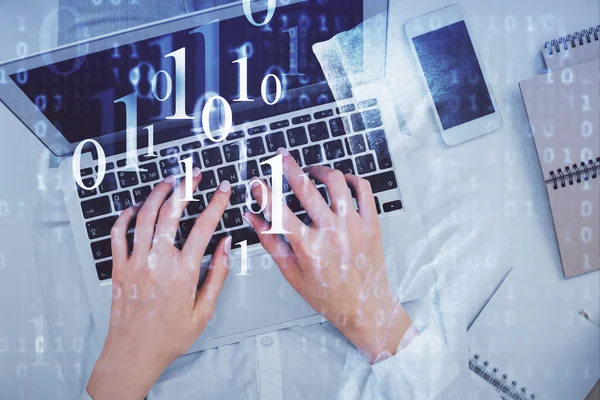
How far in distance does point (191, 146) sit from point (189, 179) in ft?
0.10

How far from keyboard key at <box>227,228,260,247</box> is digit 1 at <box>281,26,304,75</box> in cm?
15

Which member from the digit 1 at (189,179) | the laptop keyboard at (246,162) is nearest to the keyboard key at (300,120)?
the laptop keyboard at (246,162)

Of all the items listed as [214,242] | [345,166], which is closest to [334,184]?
[345,166]

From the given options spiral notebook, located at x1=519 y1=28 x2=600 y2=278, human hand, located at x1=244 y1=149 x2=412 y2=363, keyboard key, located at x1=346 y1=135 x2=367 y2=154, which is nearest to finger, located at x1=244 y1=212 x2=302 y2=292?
human hand, located at x1=244 y1=149 x2=412 y2=363

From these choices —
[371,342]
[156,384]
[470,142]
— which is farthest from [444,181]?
[156,384]

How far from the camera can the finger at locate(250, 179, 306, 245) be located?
516mm

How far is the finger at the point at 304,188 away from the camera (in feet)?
1.70

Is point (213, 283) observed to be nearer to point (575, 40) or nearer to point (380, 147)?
point (380, 147)

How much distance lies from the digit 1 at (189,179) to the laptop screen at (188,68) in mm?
50

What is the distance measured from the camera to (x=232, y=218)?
1.72 feet

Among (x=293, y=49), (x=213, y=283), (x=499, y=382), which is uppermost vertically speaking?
(x=293, y=49)

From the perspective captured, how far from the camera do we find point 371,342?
544 millimetres

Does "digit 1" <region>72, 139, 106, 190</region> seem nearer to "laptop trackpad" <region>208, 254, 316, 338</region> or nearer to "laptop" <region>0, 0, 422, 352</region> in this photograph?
"laptop" <region>0, 0, 422, 352</region>
